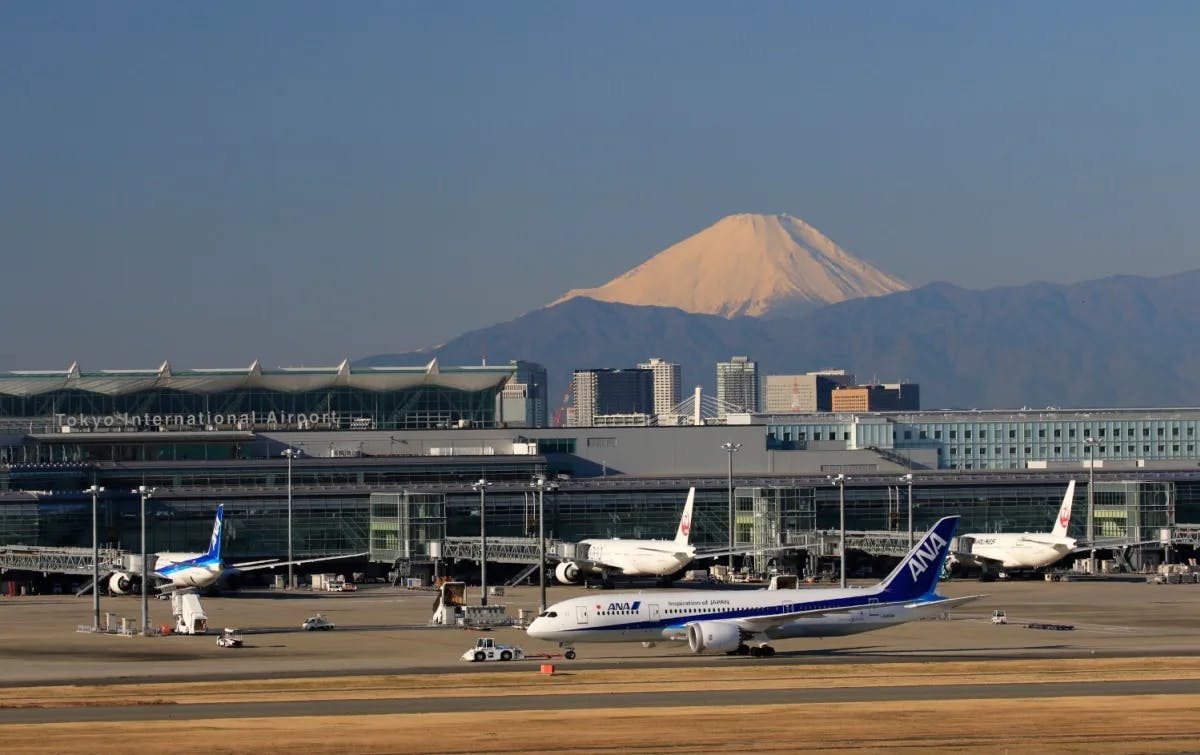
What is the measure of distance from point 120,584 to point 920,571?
77.4 m

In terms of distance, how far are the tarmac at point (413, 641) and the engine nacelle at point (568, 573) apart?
35.7ft

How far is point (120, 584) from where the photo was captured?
15450cm

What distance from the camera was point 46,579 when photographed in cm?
16400

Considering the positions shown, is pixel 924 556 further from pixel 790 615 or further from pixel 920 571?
pixel 790 615

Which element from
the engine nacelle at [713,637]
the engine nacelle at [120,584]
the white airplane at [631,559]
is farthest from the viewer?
the engine nacelle at [120,584]

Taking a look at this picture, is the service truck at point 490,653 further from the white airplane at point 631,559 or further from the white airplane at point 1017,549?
the white airplane at point 1017,549

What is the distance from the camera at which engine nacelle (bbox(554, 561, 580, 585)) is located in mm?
159125

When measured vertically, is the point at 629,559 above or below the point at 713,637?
above

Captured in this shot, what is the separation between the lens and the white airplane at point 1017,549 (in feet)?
529

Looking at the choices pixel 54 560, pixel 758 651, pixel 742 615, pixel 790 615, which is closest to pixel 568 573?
pixel 54 560

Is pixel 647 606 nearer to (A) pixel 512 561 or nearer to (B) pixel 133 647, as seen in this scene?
(B) pixel 133 647

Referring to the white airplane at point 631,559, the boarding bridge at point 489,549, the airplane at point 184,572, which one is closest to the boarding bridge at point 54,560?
the airplane at point 184,572

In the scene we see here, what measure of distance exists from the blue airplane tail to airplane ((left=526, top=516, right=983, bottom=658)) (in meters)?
0.05

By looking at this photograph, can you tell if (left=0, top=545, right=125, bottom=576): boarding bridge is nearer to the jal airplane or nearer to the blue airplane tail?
the jal airplane
